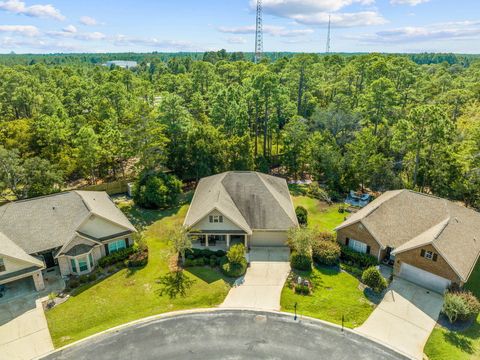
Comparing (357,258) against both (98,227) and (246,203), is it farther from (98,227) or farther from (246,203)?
(98,227)

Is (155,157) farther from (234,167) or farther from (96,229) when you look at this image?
(96,229)

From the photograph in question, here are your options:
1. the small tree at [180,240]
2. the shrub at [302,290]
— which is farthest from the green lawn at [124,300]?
the shrub at [302,290]

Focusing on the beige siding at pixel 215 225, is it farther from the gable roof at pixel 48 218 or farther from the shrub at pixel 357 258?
the shrub at pixel 357 258

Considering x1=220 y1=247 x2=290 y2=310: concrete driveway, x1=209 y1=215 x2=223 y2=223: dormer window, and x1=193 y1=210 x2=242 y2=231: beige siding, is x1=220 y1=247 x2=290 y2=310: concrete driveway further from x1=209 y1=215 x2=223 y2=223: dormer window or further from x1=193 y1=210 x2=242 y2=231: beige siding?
x1=209 y1=215 x2=223 y2=223: dormer window

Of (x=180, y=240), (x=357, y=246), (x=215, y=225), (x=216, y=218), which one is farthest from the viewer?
(x=215, y=225)

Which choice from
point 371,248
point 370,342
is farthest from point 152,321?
point 371,248

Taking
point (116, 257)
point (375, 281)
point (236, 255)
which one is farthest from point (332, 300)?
point (116, 257)
